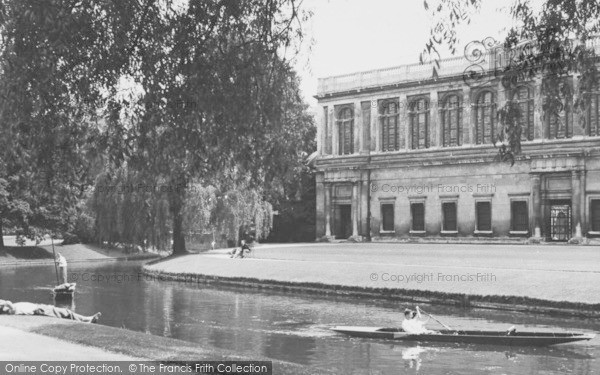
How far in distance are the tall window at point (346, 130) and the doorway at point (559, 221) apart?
16.1 metres

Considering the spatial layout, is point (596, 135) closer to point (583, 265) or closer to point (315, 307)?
point (583, 265)

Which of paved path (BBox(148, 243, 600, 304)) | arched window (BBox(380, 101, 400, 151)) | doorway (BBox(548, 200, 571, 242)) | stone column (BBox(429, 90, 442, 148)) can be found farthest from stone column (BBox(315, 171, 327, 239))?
doorway (BBox(548, 200, 571, 242))

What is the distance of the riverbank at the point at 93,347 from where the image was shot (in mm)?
10242

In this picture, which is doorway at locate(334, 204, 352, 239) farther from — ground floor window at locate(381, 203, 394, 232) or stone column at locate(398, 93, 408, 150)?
stone column at locate(398, 93, 408, 150)

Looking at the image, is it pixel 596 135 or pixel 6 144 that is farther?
pixel 596 135

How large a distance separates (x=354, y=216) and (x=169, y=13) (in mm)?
47273

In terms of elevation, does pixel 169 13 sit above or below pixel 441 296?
above

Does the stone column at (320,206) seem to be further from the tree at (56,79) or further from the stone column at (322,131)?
the tree at (56,79)

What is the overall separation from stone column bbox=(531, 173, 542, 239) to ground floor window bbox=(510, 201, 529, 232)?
0.95 metres

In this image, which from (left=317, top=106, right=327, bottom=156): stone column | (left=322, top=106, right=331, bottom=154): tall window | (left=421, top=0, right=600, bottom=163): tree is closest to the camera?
(left=421, top=0, right=600, bottom=163): tree

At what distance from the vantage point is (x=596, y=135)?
46031 mm

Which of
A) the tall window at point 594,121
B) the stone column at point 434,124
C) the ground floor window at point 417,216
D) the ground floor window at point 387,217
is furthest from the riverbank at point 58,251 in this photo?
the tall window at point 594,121

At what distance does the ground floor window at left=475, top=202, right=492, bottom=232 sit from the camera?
50625 mm

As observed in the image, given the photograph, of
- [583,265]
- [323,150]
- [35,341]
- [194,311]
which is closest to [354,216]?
[323,150]
